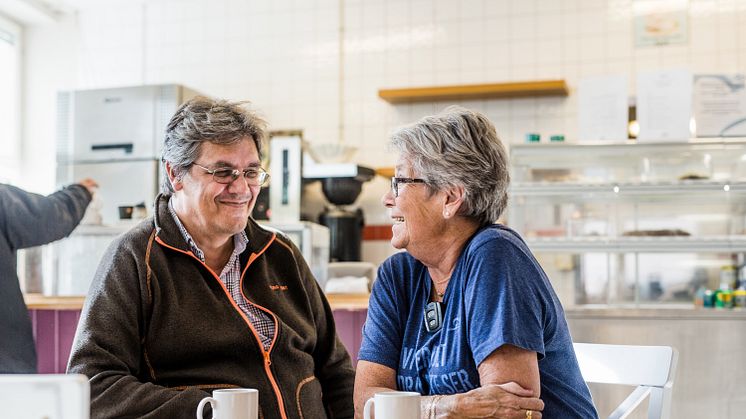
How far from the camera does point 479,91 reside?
566 cm

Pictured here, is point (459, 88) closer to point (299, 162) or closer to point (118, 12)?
Result: point (299, 162)

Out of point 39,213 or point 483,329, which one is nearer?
point 483,329

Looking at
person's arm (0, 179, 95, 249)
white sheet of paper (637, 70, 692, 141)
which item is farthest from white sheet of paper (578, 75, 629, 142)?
person's arm (0, 179, 95, 249)

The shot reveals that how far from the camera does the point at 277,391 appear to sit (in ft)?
6.21

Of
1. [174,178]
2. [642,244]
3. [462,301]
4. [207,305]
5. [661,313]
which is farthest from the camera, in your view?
[642,244]

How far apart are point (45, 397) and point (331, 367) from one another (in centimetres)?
129

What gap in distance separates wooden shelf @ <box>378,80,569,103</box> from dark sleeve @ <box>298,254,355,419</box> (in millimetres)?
3677

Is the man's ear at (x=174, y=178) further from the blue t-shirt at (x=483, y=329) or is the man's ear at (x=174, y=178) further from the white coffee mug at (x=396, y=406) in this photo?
the white coffee mug at (x=396, y=406)

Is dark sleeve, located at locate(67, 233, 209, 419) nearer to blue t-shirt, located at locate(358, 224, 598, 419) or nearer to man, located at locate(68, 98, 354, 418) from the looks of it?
man, located at locate(68, 98, 354, 418)

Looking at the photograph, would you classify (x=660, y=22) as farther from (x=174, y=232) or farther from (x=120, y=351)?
(x=120, y=351)

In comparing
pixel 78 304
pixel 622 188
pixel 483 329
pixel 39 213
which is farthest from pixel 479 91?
pixel 483 329

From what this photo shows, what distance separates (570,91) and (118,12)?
142 inches

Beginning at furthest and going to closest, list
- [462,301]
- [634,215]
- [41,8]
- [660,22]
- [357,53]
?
[41,8] → [357,53] → [660,22] → [634,215] → [462,301]

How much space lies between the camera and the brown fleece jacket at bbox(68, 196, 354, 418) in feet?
5.58
